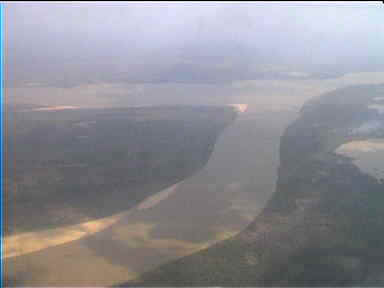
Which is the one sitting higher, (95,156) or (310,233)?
(95,156)

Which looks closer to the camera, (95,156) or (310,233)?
(310,233)

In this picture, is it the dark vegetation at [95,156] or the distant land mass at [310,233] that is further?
the dark vegetation at [95,156]

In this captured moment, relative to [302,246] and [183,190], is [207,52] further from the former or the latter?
[302,246]

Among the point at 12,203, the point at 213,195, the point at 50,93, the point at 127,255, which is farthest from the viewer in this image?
the point at 50,93

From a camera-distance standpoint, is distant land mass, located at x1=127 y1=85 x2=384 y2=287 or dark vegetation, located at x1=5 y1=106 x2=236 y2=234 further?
dark vegetation, located at x1=5 y1=106 x2=236 y2=234

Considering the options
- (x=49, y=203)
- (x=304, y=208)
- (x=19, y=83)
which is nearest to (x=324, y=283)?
(x=304, y=208)

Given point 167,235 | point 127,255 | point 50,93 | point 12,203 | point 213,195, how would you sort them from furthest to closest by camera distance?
point 50,93
point 213,195
point 12,203
point 167,235
point 127,255

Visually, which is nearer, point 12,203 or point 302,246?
point 302,246
